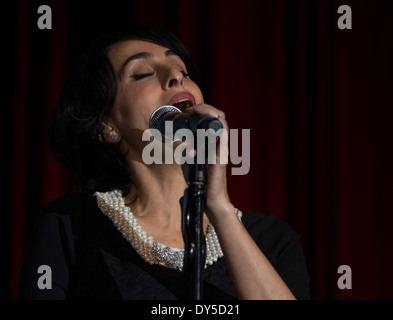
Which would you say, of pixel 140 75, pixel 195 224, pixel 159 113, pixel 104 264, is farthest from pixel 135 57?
pixel 195 224

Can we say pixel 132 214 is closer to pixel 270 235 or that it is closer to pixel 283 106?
pixel 270 235

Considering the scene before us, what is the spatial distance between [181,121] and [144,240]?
0.42 meters

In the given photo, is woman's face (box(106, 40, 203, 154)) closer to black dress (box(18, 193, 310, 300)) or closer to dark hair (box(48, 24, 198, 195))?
dark hair (box(48, 24, 198, 195))

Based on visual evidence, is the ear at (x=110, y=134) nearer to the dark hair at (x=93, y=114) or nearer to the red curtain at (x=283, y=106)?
the dark hair at (x=93, y=114)

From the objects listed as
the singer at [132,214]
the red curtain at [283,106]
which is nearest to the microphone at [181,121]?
the singer at [132,214]

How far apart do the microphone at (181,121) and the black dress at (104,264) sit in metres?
0.34

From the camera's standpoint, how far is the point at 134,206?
53.1 inches

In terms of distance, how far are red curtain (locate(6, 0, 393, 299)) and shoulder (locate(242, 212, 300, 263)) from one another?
479mm

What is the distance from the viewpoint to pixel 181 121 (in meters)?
0.90

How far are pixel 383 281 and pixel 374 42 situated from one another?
0.88m

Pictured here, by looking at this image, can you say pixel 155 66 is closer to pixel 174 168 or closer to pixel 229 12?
pixel 174 168

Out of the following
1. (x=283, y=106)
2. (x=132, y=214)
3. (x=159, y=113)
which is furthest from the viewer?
(x=283, y=106)

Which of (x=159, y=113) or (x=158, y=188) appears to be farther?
(x=158, y=188)

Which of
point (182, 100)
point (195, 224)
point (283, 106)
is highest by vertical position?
point (283, 106)
